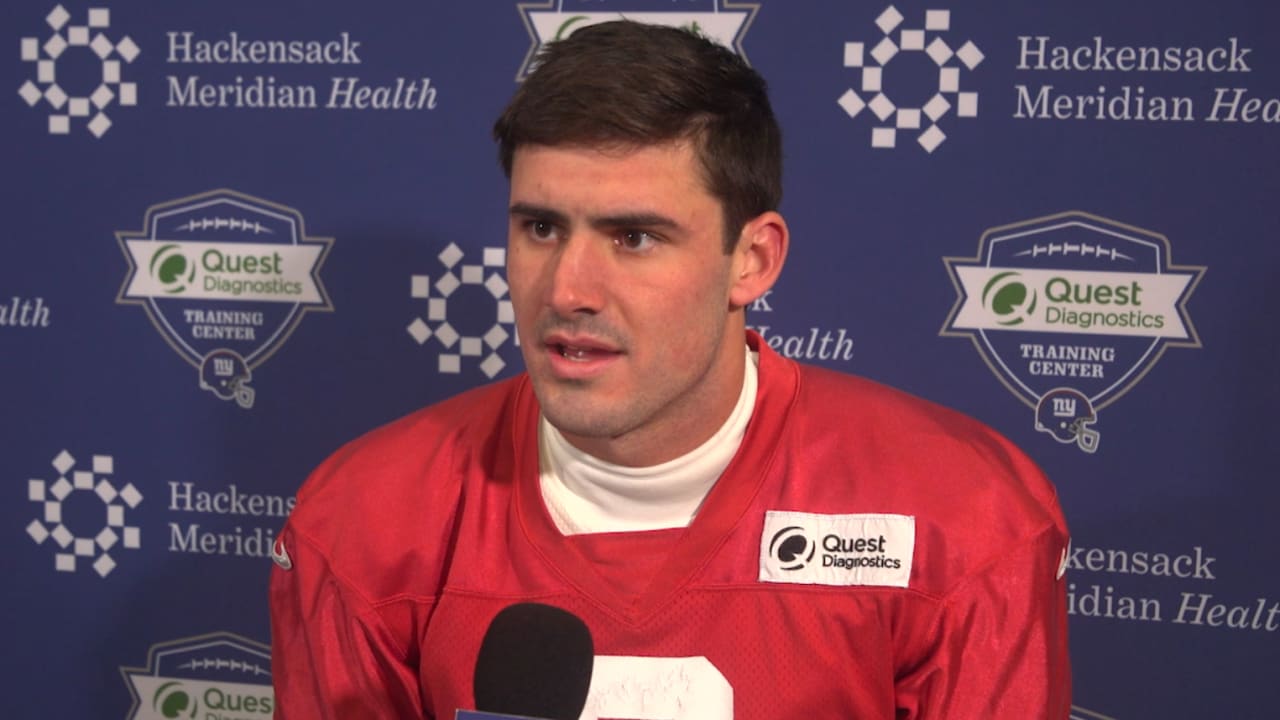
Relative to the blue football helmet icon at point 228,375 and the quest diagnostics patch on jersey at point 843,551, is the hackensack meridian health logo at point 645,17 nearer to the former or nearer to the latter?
the blue football helmet icon at point 228,375

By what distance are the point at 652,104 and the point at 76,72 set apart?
1.35 metres

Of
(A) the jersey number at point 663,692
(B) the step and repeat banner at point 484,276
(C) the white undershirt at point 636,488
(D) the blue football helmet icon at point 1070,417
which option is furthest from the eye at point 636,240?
(D) the blue football helmet icon at point 1070,417

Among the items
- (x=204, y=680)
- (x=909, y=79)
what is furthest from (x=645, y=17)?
(x=204, y=680)

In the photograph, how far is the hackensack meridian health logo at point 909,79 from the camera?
181 centimetres

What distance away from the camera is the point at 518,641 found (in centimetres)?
89

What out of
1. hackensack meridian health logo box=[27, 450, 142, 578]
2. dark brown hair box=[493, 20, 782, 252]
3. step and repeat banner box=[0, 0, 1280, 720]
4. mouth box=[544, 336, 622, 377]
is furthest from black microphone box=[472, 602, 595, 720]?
hackensack meridian health logo box=[27, 450, 142, 578]

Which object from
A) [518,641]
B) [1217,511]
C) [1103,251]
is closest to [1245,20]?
[1103,251]

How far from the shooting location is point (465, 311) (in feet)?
6.58

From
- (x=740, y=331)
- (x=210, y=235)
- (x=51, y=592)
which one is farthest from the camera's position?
Answer: (x=51, y=592)

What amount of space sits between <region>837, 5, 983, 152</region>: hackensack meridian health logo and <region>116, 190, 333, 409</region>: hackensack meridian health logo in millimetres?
924

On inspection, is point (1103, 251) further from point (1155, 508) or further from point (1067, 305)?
point (1155, 508)

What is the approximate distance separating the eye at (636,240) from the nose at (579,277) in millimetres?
25

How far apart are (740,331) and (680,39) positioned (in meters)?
0.34

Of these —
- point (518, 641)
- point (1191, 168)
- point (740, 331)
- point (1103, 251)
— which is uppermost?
point (1191, 168)
